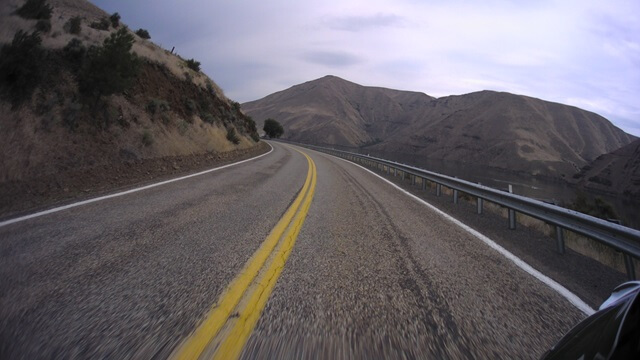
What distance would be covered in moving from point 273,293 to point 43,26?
1738 centimetres

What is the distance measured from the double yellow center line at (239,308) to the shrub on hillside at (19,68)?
11.0 m

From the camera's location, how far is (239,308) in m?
2.66

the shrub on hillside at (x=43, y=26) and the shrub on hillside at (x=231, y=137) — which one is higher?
the shrub on hillside at (x=43, y=26)

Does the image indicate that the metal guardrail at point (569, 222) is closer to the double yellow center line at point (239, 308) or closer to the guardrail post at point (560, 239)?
the guardrail post at point (560, 239)

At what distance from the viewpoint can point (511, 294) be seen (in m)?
3.37

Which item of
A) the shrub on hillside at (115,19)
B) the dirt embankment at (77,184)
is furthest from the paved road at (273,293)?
the shrub on hillside at (115,19)

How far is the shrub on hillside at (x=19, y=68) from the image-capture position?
10062 mm

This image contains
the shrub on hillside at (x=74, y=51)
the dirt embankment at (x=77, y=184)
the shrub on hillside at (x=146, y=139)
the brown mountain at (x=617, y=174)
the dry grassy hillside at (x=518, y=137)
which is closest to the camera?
the dirt embankment at (x=77, y=184)

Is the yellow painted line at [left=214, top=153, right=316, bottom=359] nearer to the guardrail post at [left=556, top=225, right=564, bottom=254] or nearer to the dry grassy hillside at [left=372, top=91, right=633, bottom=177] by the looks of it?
the guardrail post at [left=556, top=225, right=564, bottom=254]

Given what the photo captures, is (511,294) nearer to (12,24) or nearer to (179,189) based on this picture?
(179,189)

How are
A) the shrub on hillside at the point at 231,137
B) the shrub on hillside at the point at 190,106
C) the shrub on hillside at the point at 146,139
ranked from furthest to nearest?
the shrub on hillside at the point at 231,137
the shrub on hillside at the point at 190,106
the shrub on hillside at the point at 146,139

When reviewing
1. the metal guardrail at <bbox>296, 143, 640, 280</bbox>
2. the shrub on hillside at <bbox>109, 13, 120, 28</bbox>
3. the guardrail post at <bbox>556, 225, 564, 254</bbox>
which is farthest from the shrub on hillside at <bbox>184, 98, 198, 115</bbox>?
the guardrail post at <bbox>556, 225, 564, 254</bbox>

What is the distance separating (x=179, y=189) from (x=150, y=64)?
1410cm

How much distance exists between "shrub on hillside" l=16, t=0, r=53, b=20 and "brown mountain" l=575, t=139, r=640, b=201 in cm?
5476
